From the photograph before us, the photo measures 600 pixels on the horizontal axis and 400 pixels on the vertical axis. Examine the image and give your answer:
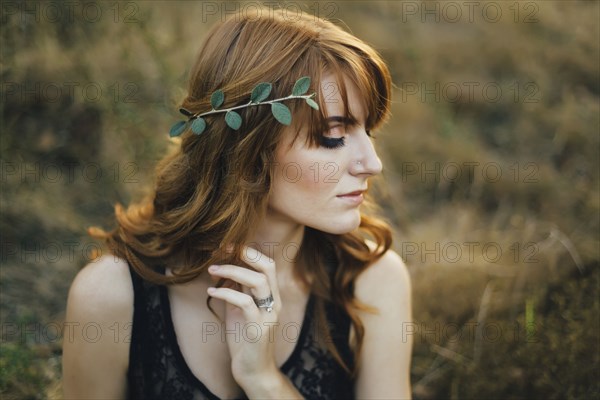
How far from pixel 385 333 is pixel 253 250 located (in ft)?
2.13

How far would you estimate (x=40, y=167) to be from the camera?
3.60 metres

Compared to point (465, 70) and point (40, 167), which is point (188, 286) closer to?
point (40, 167)

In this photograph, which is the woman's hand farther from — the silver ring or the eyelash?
the eyelash

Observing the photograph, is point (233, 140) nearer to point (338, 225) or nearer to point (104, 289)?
point (338, 225)

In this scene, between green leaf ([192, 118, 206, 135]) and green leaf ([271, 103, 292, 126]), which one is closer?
green leaf ([271, 103, 292, 126])

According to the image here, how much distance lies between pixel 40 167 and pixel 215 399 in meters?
2.17

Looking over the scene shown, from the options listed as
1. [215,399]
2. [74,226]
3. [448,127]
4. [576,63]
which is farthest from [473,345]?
[576,63]

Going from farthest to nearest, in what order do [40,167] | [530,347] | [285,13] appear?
[40,167]
[530,347]
[285,13]

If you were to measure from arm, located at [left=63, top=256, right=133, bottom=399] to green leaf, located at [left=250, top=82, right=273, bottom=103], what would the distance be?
2.44 ft

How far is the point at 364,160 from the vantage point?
192cm

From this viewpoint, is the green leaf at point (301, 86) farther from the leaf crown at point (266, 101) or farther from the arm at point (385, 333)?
the arm at point (385, 333)

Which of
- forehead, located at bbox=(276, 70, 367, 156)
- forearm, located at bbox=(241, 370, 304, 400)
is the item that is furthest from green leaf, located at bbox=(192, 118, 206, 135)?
forearm, located at bbox=(241, 370, 304, 400)

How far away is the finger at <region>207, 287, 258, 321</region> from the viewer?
6.29ft

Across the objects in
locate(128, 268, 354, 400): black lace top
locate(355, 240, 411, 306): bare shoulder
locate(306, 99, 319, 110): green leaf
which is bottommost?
locate(128, 268, 354, 400): black lace top
